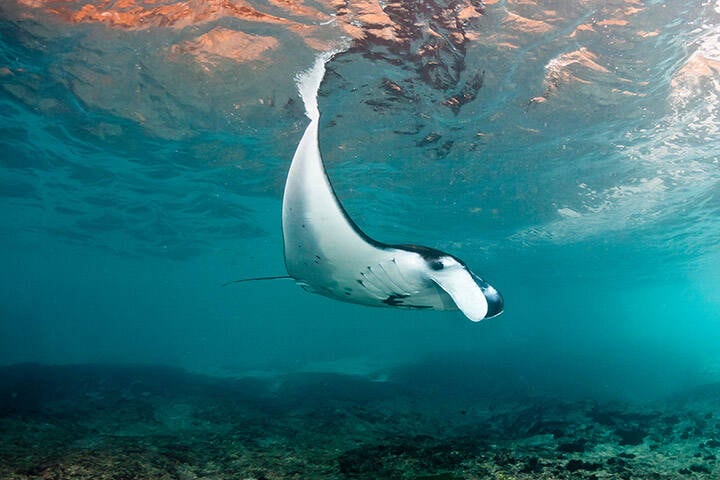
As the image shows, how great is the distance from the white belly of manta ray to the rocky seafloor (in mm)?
1921

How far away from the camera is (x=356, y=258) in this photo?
415 centimetres

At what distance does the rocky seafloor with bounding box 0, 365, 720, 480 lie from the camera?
4.30m

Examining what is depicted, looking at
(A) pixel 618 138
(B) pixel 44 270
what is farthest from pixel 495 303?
(B) pixel 44 270

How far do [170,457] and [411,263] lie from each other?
11.6 ft

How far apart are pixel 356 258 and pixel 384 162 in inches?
444

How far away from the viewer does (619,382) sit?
22.0 metres

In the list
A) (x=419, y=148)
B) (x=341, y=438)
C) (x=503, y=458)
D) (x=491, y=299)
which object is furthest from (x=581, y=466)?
(x=419, y=148)

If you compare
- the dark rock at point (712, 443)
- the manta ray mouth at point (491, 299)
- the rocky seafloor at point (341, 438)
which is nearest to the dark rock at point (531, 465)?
the rocky seafloor at point (341, 438)

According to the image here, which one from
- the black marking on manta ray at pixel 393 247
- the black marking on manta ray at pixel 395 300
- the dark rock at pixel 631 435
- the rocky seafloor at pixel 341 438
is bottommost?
the rocky seafloor at pixel 341 438

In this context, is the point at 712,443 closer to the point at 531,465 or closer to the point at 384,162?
the point at 531,465

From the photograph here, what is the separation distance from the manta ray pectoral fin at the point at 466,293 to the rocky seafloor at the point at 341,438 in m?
2.09

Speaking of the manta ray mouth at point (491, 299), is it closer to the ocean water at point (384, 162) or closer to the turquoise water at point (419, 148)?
the ocean water at point (384, 162)

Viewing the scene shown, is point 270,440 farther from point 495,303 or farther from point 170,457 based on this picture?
point 495,303

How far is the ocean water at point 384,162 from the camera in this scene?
22.5 ft
